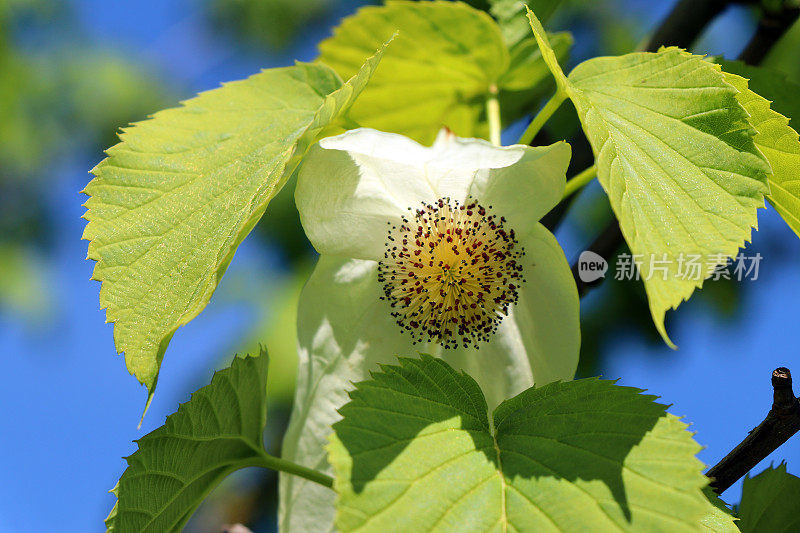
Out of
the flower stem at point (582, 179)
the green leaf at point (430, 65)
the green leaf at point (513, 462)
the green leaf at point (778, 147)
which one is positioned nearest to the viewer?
the green leaf at point (513, 462)

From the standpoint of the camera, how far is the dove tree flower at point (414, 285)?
67 centimetres

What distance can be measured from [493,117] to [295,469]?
1.56ft

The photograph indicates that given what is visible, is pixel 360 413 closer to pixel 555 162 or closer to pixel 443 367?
pixel 443 367

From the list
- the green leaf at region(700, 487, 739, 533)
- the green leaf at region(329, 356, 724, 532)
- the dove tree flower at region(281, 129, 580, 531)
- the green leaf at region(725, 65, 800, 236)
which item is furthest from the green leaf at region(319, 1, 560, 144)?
the green leaf at region(700, 487, 739, 533)

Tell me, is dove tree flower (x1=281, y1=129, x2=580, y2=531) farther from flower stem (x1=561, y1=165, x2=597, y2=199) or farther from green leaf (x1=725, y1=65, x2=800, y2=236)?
green leaf (x1=725, y1=65, x2=800, y2=236)

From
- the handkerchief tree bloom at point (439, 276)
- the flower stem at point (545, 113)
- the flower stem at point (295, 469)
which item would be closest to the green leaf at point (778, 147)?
the handkerchief tree bloom at point (439, 276)

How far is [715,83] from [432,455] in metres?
0.36

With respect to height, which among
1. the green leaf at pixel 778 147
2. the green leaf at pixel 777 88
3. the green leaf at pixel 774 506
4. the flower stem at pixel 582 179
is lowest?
the green leaf at pixel 774 506

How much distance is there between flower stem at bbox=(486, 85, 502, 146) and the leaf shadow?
0.94ft

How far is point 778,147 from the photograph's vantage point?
58 cm

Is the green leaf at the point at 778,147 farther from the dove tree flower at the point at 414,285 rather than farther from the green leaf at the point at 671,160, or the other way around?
the dove tree flower at the point at 414,285

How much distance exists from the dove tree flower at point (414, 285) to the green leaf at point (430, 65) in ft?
0.77

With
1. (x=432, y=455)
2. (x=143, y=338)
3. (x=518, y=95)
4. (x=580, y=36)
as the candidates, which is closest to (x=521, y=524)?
(x=432, y=455)

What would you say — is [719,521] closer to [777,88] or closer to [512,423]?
[512,423]
